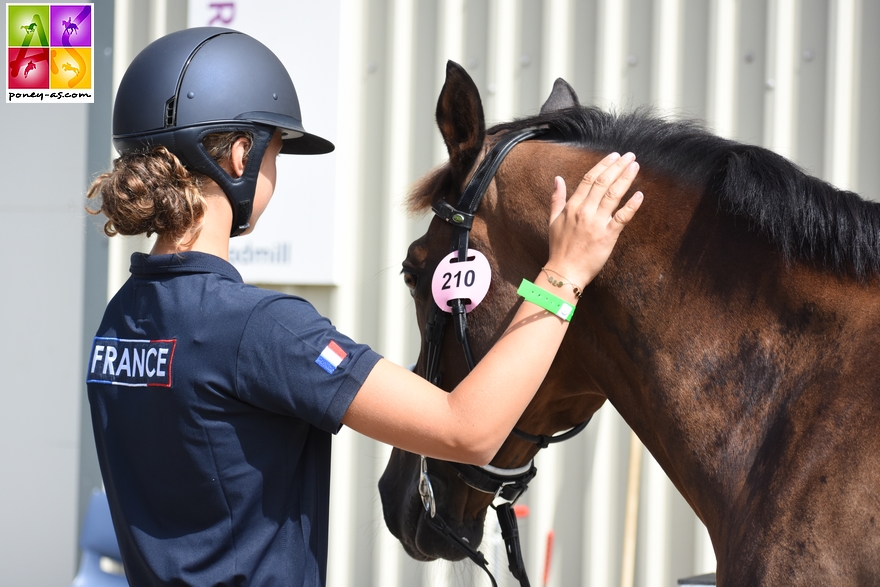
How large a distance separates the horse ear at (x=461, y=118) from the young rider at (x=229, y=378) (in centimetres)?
27

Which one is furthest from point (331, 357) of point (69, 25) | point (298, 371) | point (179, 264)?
point (69, 25)

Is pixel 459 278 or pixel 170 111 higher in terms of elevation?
pixel 170 111

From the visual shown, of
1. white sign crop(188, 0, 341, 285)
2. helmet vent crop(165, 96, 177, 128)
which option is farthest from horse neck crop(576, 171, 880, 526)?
white sign crop(188, 0, 341, 285)

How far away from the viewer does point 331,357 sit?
1159 mm

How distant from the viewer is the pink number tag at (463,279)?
149 cm

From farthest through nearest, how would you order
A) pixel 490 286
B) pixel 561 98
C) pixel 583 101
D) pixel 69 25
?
1. pixel 69 25
2. pixel 583 101
3. pixel 561 98
4. pixel 490 286

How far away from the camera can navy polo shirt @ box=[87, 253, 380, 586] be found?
1159mm

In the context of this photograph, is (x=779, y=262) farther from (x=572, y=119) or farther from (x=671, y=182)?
(x=572, y=119)

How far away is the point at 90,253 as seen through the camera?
3947mm

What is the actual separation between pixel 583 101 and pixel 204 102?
2.17m

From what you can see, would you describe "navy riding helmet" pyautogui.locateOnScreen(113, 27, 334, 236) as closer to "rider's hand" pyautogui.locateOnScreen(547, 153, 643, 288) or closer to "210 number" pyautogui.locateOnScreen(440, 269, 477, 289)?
"210 number" pyautogui.locateOnScreen(440, 269, 477, 289)

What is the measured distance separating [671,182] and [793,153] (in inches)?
74.4

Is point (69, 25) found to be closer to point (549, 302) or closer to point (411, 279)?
Result: point (411, 279)

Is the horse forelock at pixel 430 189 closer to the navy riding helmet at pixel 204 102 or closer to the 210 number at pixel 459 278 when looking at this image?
the 210 number at pixel 459 278
